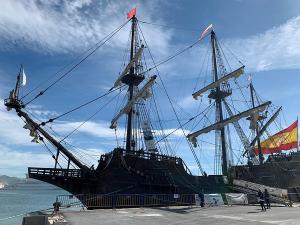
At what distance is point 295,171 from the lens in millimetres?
44594

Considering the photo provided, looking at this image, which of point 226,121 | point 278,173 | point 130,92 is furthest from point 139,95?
point 278,173

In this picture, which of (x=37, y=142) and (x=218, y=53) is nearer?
(x=37, y=142)

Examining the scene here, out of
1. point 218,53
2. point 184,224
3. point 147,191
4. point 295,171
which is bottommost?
point 184,224

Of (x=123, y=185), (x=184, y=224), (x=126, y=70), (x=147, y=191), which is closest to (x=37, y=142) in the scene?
(x=123, y=185)

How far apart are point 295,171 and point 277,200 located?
689 inches

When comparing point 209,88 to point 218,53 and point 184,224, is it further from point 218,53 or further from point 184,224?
point 184,224

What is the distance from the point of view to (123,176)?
33.7 meters

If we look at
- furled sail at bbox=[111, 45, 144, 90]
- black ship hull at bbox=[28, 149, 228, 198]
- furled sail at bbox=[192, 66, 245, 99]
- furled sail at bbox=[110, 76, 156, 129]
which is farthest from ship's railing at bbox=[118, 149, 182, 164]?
furled sail at bbox=[192, 66, 245, 99]

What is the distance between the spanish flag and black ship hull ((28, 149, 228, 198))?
20.2 meters

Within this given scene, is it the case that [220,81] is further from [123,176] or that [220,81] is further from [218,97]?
[123,176]

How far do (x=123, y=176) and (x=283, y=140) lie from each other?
94.7 ft

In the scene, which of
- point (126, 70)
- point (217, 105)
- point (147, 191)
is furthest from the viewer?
point (217, 105)

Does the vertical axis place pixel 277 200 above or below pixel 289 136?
below

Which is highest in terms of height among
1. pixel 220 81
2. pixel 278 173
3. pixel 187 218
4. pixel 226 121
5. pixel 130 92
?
pixel 220 81
